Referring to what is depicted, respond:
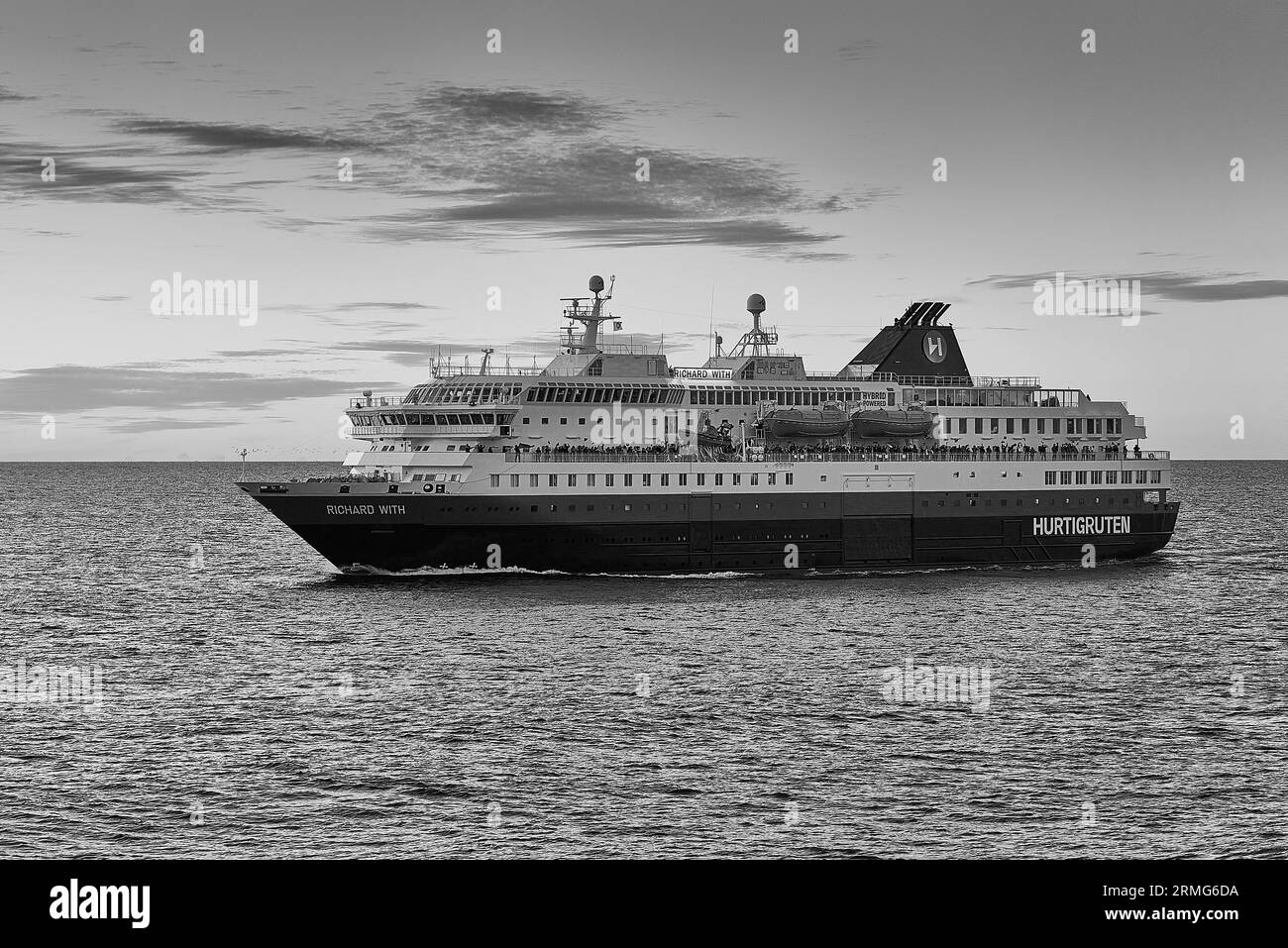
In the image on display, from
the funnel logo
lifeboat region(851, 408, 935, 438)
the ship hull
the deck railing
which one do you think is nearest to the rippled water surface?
the ship hull

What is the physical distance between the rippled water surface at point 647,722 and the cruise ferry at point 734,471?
2467 mm

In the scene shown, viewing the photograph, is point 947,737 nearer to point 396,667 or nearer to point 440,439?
point 396,667

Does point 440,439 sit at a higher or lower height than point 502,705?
higher

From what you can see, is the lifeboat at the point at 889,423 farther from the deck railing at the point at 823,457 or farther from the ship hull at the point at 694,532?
the ship hull at the point at 694,532

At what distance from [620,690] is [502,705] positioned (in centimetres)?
424

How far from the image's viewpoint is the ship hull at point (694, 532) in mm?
65312

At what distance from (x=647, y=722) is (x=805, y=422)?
3917cm

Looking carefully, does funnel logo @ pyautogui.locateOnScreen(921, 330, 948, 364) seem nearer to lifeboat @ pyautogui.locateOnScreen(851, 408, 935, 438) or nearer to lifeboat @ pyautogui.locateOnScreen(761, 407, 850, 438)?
lifeboat @ pyautogui.locateOnScreen(851, 408, 935, 438)

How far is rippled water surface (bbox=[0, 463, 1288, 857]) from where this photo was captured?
28469 millimetres

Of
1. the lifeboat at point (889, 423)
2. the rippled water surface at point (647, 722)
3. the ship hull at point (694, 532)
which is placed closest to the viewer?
the rippled water surface at point (647, 722)

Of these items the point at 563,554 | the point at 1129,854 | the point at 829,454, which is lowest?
the point at 1129,854

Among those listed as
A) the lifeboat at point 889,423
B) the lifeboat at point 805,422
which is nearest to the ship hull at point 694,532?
the lifeboat at point 805,422

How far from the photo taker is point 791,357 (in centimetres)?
7975

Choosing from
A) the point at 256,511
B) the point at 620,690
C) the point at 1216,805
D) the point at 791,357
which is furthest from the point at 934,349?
the point at 256,511
